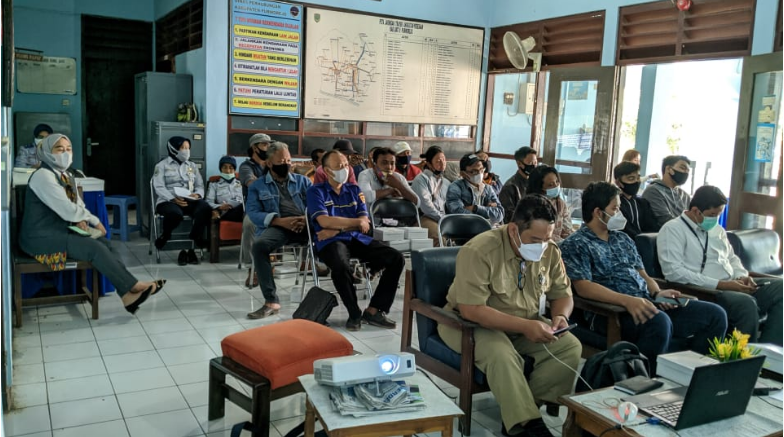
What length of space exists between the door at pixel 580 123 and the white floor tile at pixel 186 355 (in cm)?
494

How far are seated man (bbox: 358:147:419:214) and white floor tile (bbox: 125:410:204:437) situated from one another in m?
3.18

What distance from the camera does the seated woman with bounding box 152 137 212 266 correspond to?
6.59 m

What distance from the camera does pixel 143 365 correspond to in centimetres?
383

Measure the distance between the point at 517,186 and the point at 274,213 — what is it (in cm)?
228

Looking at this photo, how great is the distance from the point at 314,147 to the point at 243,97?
108 centimetres

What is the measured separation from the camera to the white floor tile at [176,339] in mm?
4203

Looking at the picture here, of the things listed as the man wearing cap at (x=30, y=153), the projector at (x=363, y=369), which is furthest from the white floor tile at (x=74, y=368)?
the man wearing cap at (x=30, y=153)

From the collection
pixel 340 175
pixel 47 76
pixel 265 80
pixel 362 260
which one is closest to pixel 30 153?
pixel 47 76

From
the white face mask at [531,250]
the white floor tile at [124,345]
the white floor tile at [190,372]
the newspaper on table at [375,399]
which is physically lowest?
the white floor tile at [124,345]

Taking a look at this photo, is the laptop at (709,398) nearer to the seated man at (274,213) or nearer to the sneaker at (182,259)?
the seated man at (274,213)

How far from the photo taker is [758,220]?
5.97 m

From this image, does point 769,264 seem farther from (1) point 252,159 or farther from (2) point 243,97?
(2) point 243,97

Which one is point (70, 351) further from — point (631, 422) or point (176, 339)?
point (631, 422)

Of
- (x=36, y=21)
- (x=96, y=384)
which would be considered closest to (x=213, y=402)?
(x=96, y=384)
